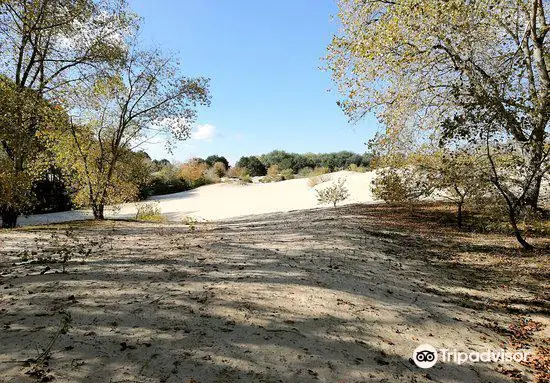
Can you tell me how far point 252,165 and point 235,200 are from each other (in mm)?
16925

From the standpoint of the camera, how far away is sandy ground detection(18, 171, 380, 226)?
858 inches

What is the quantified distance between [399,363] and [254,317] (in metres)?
1.51

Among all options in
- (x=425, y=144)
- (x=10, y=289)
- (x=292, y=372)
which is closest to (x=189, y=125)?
(x=425, y=144)

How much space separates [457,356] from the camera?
389cm

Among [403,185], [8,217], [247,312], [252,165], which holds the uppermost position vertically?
[252,165]

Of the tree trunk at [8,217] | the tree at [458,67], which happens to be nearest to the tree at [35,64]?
the tree trunk at [8,217]

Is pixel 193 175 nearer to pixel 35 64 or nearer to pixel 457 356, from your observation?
pixel 35 64

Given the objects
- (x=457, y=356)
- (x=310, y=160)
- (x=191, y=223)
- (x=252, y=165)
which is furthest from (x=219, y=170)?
(x=457, y=356)

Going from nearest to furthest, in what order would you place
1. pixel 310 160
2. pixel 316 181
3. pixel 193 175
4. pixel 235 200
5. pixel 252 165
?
pixel 235 200, pixel 316 181, pixel 193 175, pixel 252 165, pixel 310 160

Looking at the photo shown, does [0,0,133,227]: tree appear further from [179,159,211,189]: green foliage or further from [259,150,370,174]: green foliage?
[259,150,370,174]: green foliage

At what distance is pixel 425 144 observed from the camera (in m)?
10.4

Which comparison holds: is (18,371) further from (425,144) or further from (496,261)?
(425,144)

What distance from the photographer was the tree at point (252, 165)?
42.6 metres

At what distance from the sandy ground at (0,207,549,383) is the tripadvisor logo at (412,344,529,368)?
0.09m
